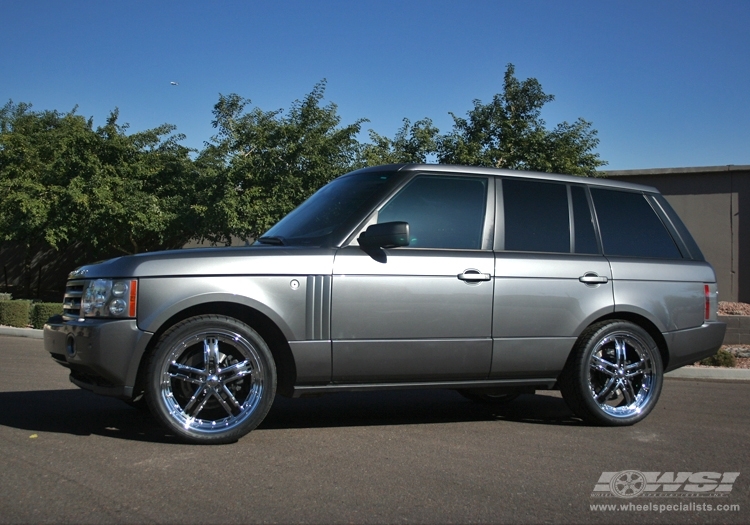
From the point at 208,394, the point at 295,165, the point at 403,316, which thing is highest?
the point at 295,165

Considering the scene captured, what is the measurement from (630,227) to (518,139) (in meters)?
13.6

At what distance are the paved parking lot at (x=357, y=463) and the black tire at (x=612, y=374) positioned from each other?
16 centimetres

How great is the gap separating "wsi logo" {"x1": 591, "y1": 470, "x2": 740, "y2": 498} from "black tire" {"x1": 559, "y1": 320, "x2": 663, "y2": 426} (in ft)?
4.51

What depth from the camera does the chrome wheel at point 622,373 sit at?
19.8 feet

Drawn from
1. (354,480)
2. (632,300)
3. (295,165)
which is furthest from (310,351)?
(295,165)

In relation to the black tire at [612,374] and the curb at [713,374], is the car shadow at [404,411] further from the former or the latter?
the curb at [713,374]

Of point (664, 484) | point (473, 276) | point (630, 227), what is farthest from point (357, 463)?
point (630, 227)

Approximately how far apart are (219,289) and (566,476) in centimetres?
244

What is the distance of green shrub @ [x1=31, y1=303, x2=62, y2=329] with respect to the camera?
57.1 feet

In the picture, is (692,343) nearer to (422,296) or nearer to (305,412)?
(422,296)

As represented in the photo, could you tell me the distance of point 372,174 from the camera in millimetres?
5953

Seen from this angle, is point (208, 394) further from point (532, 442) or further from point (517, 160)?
point (517, 160)

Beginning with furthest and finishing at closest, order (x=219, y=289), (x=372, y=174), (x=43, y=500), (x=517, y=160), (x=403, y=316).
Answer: (x=517, y=160)
(x=372, y=174)
(x=403, y=316)
(x=219, y=289)
(x=43, y=500)

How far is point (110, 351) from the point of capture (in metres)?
4.81
